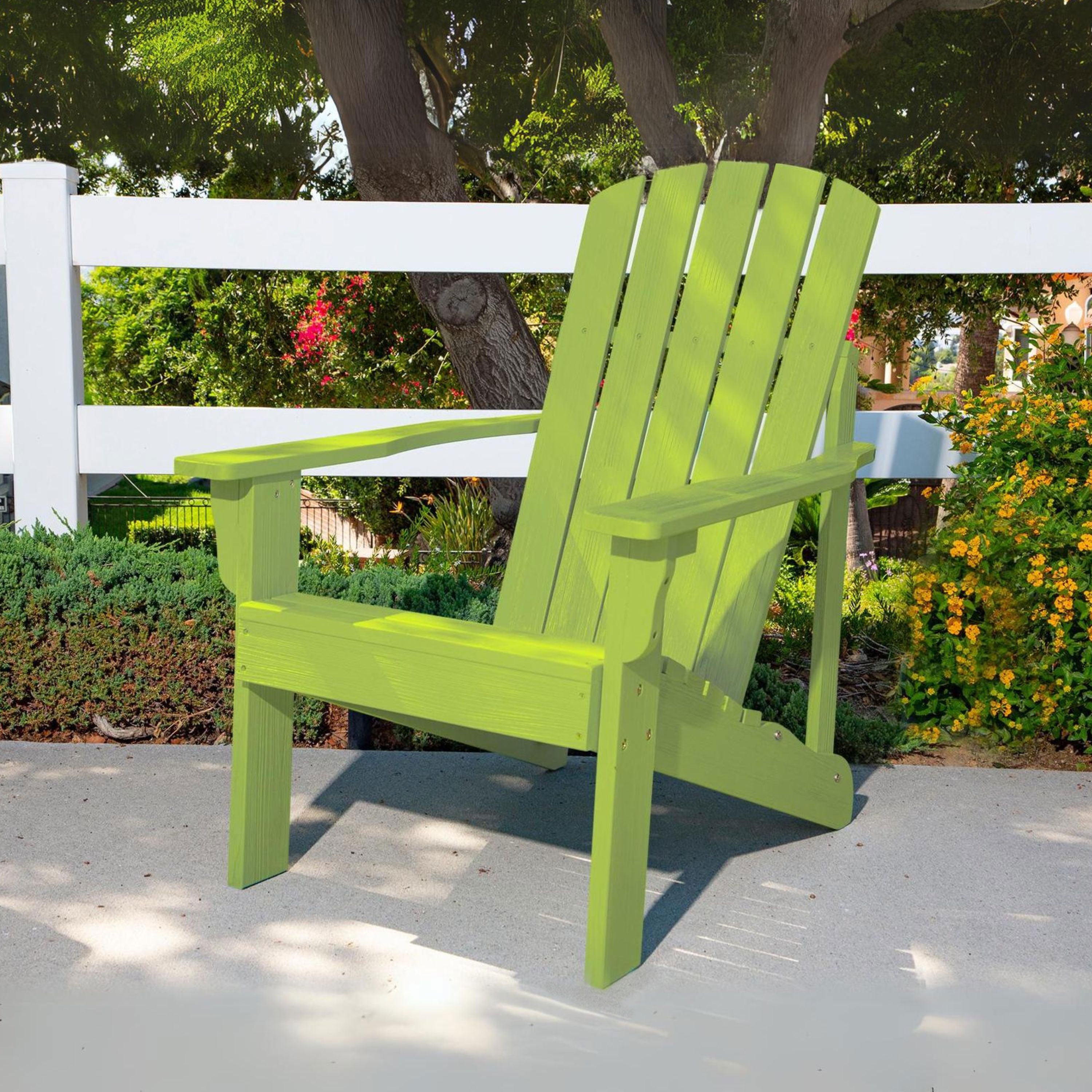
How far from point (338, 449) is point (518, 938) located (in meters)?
0.90

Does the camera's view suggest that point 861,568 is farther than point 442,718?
Yes

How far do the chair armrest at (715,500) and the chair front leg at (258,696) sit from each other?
63cm

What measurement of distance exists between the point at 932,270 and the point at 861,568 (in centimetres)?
312

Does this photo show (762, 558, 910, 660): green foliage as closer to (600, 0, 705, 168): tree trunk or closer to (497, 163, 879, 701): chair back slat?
(497, 163, 879, 701): chair back slat

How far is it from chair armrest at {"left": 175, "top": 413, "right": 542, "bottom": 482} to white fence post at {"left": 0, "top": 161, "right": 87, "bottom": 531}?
122 centimetres

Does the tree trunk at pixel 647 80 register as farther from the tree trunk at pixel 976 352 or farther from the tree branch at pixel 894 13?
the tree trunk at pixel 976 352

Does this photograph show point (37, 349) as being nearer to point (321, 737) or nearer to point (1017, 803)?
point (321, 737)

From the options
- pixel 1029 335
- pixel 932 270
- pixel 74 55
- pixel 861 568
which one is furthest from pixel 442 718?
pixel 74 55

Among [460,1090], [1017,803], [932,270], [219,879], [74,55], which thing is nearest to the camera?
[460,1090]

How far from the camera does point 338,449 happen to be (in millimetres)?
2227

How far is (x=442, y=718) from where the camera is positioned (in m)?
1.95

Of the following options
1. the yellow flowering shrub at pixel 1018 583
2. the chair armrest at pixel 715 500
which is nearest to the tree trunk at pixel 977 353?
the yellow flowering shrub at pixel 1018 583

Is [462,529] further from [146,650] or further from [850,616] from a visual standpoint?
[146,650]

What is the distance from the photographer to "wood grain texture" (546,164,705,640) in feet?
8.55
